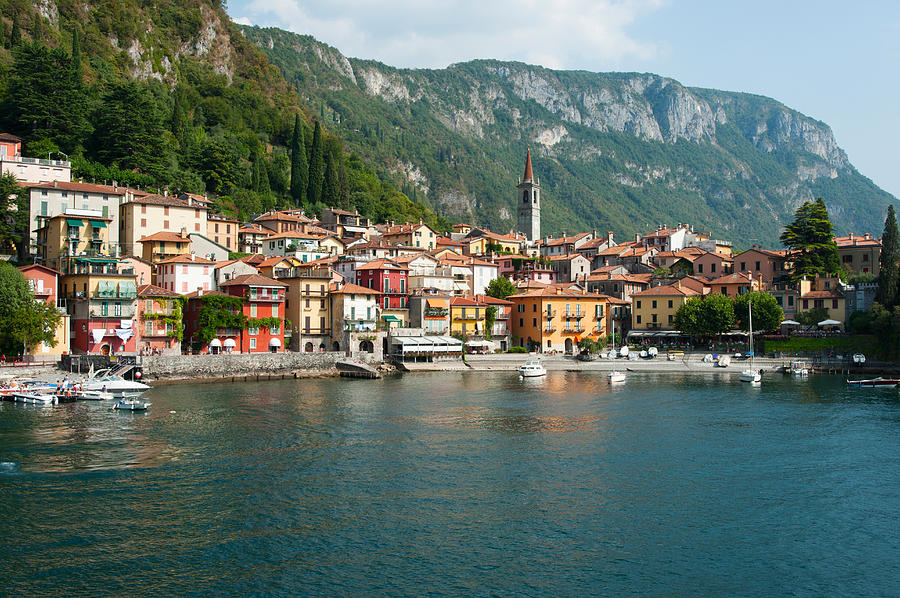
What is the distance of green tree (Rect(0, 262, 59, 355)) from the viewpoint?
153 feet

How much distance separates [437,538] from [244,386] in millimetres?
33175

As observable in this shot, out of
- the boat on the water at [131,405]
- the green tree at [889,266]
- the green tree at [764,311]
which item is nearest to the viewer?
the boat on the water at [131,405]

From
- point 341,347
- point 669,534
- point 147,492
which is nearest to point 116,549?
point 147,492

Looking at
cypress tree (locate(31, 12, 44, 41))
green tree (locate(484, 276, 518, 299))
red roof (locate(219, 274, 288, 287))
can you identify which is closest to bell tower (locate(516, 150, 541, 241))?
green tree (locate(484, 276, 518, 299))

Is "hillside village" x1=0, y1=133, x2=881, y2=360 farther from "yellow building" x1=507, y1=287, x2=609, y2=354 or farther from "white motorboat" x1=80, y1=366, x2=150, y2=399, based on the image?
"white motorboat" x1=80, y1=366, x2=150, y2=399

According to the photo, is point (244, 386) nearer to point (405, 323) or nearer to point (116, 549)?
point (405, 323)

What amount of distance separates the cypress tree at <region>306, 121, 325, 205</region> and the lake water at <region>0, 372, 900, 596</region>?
209ft

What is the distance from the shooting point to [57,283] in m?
53.5

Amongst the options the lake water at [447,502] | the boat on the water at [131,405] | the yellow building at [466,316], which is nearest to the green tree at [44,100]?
the yellow building at [466,316]

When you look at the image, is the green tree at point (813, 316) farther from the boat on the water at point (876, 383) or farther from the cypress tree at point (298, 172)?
the cypress tree at point (298, 172)

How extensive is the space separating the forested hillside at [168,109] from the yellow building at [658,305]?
143 feet

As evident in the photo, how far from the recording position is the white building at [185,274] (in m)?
60.1

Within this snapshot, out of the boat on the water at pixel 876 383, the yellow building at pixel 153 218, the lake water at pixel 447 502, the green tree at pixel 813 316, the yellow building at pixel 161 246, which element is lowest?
the lake water at pixel 447 502

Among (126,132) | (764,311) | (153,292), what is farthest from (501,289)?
(126,132)
